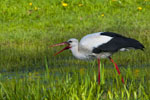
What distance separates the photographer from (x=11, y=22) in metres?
13.4

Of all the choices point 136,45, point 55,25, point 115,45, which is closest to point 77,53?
point 115,45

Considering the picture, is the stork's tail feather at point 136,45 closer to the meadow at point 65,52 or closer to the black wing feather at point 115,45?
the black wing feather at point 115,45

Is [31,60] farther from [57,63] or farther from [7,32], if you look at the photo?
[7,32]

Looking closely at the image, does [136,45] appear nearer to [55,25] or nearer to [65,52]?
[65,52]

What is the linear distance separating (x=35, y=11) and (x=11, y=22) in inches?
54.2

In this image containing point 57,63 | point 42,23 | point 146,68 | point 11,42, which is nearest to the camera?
point 146,68

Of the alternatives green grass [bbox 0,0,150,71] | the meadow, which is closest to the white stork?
the meadow

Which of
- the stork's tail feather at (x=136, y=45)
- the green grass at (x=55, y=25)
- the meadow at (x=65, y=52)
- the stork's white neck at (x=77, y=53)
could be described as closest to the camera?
the meadow at (x=65, y=52)

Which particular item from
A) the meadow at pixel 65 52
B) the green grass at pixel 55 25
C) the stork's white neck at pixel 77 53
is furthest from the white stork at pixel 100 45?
the green grass at pixel 55 25

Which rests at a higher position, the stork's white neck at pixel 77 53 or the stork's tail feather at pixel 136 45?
the stork's tail feather at pixel 136 45

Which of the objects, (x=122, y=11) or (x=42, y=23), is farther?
(x=122, y=11)

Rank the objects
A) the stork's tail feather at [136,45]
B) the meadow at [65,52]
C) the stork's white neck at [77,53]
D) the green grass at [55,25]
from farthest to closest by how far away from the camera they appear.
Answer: the green grass at [55,25]
the stork's white neck at [77,53]
the stork's tail feather at [136,45]
the meadow at [65,52]

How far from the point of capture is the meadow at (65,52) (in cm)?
486

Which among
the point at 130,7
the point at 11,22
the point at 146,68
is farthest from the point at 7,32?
the point at 146,68
